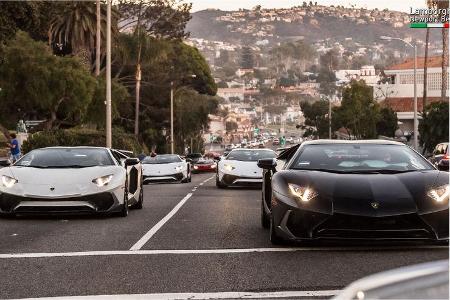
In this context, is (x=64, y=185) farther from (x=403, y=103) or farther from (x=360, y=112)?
(x=403, y=103)

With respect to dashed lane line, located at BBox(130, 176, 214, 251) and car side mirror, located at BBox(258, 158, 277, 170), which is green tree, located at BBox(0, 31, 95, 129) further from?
car side mirror, located at BBox(258, 158, 277, 170)

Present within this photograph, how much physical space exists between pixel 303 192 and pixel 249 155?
19.3 metres

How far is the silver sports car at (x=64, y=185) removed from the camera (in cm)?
1472

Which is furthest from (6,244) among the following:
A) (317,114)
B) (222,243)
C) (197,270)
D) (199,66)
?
(317,114)

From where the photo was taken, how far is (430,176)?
34.1 ft

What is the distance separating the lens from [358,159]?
11.2 metres

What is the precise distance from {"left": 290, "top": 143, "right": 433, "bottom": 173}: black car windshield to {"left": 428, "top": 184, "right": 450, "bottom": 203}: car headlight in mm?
876

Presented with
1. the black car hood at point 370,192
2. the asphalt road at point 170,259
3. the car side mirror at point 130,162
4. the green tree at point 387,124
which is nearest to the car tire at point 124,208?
the car side mirror at point 130,162

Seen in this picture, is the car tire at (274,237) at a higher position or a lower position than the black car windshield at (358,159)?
lower

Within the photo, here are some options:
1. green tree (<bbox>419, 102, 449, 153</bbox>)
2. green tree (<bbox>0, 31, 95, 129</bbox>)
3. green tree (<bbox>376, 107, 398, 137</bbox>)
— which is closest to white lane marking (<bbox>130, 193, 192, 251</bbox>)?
green tree (<bbox>0, 31, 95, 129</bbox>)

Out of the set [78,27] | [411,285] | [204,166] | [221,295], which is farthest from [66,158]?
[78,27]

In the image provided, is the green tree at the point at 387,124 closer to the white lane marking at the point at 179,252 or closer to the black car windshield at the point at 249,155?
the black car windshield at the point at 249,155

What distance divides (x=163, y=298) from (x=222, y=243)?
13.1 ft

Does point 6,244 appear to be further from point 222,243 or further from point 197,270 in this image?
point 197,270
